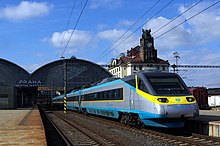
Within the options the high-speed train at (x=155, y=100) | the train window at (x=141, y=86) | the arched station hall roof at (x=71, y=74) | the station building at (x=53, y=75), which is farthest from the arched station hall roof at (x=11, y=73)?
the train window at (x=141, y=86)

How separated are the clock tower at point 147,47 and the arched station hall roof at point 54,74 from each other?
13095 mm

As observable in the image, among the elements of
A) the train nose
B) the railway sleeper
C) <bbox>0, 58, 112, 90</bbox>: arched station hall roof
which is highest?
<bbox>0, 58, 112, 90</bbox>: arched station hall roof

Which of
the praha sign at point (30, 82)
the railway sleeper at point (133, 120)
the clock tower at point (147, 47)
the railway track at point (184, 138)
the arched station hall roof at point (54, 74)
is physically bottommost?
the railway track at point (184, 138)

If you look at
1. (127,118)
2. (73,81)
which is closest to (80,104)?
(127,118)

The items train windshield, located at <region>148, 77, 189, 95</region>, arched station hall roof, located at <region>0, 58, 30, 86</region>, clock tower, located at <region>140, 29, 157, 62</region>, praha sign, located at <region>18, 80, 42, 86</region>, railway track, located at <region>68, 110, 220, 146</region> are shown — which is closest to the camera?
railway track, located at <region>68, 110, 220, 146</region>

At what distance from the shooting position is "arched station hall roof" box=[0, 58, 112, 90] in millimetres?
94938

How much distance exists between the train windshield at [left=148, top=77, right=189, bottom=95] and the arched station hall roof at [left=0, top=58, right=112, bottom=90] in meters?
77.6

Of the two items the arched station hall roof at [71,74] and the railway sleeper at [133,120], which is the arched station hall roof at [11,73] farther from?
the railway sleeper at [133,120]

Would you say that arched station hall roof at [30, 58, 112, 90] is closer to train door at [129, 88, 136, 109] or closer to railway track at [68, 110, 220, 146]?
train door at [129, 88, 136, 109]

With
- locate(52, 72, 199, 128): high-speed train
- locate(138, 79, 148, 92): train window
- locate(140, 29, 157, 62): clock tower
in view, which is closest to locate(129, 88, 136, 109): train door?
locate(52, 72, 199, 128): high-speed train

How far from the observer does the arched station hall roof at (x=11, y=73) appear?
96.2 meters

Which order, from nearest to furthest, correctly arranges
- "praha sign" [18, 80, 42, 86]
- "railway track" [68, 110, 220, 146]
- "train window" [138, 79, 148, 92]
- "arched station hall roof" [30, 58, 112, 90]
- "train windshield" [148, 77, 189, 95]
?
"railway track" [68, 110, 220, 146] → "train windshield" [148, 77, 189, 95] → "train window" [138, 79, 148, 92] → "arched station hall roof" [30, 58, 112, 90] → "praha sign" [18, 80, 42, 86]

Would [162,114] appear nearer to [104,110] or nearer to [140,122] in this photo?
[140,122]

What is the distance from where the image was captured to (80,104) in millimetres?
40719
